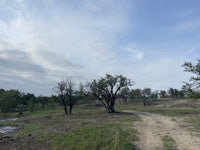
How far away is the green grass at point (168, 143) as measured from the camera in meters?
15.4

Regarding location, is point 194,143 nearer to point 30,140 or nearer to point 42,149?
point 42,149

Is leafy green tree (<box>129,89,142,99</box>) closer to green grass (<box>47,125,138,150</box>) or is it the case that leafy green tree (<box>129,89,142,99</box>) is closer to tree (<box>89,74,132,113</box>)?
tree (<box>89,74,132,113</box>)

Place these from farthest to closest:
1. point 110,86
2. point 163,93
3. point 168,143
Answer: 1. point 163,93
2. point 110,86
3. point 168,143

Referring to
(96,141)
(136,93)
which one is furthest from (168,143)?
(136,93)

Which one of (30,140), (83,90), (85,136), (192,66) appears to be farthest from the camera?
(83,90)

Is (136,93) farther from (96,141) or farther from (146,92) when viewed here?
(96,141)

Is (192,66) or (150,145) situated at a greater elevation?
(192,66)

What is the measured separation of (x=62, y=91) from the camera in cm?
6153

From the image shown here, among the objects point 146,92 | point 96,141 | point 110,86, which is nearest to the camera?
point 96,141

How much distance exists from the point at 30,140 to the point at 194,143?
1254 cm

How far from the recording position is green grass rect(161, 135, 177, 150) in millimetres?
15377

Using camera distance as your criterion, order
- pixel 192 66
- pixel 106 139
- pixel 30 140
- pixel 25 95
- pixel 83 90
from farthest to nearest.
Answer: pixel 25 95 → pixel 83 90 → pixel 192 66 → pixel 30 140 → pixel 106 139

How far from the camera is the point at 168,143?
1648 cm

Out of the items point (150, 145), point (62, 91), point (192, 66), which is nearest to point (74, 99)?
point (62, 91)
